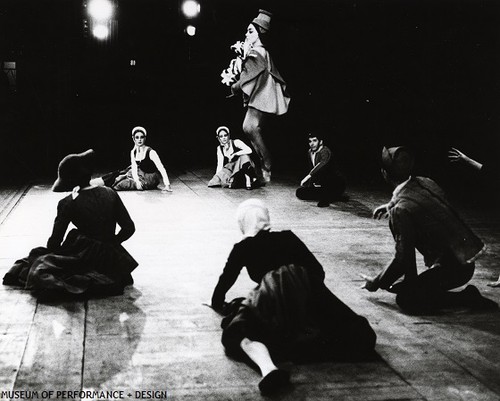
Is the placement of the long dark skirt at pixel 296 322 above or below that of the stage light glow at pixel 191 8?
below

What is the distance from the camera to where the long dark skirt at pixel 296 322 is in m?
4.45

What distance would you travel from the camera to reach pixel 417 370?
14.6 ft

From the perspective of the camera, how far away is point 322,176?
35.5ft

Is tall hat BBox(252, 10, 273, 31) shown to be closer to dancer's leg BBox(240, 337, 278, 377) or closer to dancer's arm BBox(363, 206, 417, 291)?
dancer's arm BBox(363, 206, 417, 291)

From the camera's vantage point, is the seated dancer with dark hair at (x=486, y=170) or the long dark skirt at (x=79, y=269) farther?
the seated dancer with dark hair at (x=486, y=170)

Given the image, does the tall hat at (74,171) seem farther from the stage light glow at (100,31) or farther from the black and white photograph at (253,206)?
the stage light glow at (100,31)

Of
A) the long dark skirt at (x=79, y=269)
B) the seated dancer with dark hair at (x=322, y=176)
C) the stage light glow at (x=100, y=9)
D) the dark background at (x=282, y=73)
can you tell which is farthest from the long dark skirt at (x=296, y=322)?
the stage light glow at (x=100, y=9)

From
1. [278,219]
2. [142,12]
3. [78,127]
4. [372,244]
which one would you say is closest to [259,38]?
[278,219]

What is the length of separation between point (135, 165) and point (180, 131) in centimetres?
1011

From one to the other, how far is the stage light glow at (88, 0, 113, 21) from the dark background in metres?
0.53

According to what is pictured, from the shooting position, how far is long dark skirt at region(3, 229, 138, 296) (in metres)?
5.84

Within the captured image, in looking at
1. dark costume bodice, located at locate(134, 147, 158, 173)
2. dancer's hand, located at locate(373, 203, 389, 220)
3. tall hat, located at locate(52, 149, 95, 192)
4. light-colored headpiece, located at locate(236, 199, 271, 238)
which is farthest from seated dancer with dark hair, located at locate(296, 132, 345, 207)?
light-colored headpiece, located at locate(236, 199, 271, 238)

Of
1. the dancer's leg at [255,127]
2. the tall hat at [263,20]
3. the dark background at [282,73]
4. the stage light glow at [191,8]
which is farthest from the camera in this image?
the stage light glow at [191,8]

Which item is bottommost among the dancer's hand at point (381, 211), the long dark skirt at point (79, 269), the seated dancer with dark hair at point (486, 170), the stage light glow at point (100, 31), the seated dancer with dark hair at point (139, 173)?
the seated dancer with dark hair at point (139, 173)
